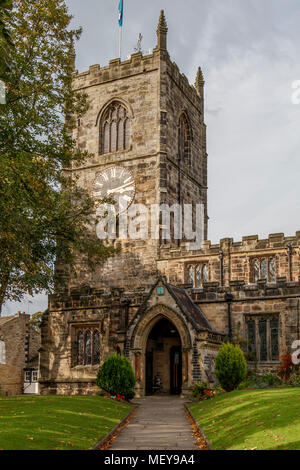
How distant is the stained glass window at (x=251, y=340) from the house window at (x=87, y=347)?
8614mm

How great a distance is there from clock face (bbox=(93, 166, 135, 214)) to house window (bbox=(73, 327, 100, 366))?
10.7m

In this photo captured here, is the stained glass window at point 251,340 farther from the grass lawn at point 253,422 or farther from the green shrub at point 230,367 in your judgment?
the grass lawn at point 253,422

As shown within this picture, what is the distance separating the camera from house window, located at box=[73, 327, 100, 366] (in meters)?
31.5

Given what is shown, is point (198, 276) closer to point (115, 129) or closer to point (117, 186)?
point (117, 186)

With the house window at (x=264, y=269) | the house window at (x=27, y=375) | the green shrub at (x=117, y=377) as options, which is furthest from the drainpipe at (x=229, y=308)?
the house window at (x=27, y=375)

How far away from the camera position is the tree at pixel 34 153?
1825 centimetres

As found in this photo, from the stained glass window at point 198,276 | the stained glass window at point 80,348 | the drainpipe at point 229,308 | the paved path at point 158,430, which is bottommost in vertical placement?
the paved path at point 158,430

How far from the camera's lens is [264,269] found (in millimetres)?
34344

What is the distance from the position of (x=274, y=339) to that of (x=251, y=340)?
1.20 m

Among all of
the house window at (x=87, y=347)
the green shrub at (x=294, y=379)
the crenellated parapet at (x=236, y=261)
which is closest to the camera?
the green shrub at (x=294, y=379)

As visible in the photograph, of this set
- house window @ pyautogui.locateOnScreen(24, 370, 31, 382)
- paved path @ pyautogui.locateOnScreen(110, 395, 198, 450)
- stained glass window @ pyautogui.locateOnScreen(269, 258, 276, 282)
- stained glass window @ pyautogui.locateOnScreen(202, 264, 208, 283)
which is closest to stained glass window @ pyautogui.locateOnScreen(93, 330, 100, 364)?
paved path @ pyautogui.locateOnScreen(110, 395, 198, 450)

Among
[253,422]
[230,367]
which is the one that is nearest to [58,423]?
[253,422]

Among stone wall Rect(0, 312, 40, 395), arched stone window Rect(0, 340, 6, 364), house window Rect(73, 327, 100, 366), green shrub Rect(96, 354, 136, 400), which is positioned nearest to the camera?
green shrub Rect(96, 354, 136, 400)

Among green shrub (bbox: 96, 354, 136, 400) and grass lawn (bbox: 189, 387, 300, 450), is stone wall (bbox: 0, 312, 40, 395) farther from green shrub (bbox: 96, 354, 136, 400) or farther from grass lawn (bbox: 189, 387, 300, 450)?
grass lawn (bbox: 189, 387, 300, 450)
